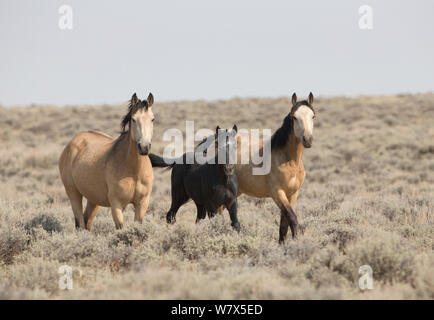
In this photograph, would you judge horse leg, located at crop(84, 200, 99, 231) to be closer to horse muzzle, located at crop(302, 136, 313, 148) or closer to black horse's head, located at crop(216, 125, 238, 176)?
black horse's head, located at crop(216, 125, 238, 176)

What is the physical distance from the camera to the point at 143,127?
615 cm

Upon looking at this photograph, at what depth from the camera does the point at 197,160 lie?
832cm

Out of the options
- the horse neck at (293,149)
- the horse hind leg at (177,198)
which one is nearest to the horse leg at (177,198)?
the horse hind leg at (177,198)

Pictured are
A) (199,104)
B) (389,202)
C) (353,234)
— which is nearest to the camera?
(353,234)

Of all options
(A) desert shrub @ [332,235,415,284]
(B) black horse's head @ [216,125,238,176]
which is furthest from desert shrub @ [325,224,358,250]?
(B) black horse's head @ [216,125,238,176]

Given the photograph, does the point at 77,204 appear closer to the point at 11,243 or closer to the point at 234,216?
the point at 11,243

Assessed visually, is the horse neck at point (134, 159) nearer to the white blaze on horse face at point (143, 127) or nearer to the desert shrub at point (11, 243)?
the white blaze on horse face at point (143, 127)

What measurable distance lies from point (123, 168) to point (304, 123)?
2596 millimetres

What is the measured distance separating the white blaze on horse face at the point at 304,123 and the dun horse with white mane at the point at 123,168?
202 centimetres

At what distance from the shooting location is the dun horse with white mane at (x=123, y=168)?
247 inches

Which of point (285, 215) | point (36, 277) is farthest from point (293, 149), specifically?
point (36, 277)

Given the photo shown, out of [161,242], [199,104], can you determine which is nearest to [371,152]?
[161,242]
